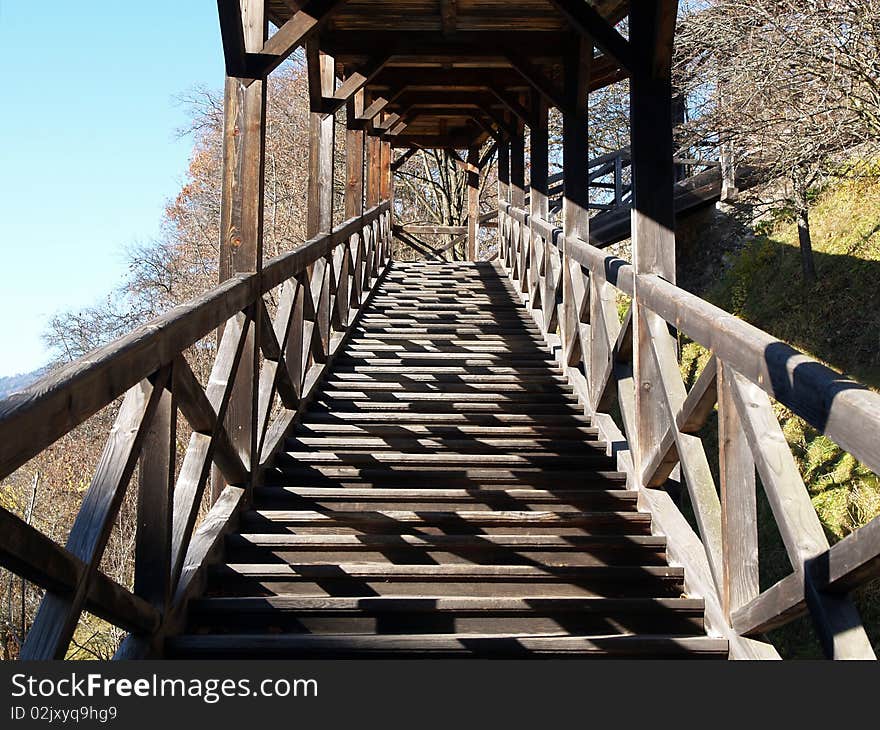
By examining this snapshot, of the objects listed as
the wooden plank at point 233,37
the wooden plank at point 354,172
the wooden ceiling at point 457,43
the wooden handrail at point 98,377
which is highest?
the wooden ceiling at point 457,43

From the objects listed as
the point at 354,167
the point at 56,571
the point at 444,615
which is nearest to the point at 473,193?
the point at 354,167

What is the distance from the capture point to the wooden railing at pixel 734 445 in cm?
205

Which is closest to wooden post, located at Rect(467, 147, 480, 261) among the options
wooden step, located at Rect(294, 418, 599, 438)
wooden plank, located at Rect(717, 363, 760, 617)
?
wooden step, located at Rect(294, 418, 599, 438)

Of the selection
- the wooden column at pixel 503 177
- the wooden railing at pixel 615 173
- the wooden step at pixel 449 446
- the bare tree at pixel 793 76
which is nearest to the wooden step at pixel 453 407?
the wooden step at pixel 449 446

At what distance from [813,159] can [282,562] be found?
23.6 ft

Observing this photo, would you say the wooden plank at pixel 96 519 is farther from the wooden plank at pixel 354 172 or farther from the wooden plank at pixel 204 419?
the wooden plank at pixel 354 172

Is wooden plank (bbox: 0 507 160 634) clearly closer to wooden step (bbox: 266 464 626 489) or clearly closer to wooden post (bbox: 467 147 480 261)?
wooden step (bbox: 266 464 626 489)

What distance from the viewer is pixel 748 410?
254 cm

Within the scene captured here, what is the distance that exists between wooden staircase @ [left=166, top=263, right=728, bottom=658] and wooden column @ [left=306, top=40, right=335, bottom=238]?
1.58 metres

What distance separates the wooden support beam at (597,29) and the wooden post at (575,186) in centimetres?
169

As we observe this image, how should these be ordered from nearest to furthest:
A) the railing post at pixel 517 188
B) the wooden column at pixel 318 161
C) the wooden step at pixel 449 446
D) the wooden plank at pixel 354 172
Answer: the wooden step at pixel 449 446 → the wooden column at pixel 318 161 → the wooden plank at pixel 354 172 → the railing post at pixel 517 188
